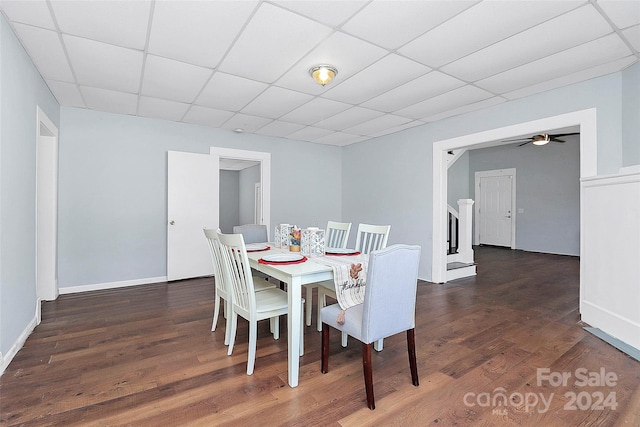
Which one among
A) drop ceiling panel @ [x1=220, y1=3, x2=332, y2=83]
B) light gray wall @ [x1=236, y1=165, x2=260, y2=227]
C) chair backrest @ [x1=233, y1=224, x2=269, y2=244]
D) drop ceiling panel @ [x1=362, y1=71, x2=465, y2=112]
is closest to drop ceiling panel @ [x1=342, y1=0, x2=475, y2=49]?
drop ceiling panel @ [x1=220, y1=3, x2=332, y2=83]

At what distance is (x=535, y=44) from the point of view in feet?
8.00

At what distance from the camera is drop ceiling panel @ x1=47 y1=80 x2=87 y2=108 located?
127 inches

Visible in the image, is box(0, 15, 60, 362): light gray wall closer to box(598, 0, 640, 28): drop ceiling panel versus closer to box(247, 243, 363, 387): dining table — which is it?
box(247, 243, 363, 387): dining table

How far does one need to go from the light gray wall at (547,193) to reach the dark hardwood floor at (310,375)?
15.2 feet

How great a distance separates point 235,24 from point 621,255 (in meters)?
3.53

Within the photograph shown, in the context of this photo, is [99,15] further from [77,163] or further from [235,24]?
[77,163]

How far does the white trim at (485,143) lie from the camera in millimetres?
3055

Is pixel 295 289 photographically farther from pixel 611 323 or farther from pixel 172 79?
pixel 611 323

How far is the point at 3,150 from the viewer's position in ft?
6.82

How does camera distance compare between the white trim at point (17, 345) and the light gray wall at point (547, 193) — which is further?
the light gray wall at point (547, 193)

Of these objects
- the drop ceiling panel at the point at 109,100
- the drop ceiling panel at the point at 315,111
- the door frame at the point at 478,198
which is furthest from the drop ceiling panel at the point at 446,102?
the door frame at the point at 478,198

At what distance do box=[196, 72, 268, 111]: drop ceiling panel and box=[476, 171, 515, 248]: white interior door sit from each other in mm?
7089

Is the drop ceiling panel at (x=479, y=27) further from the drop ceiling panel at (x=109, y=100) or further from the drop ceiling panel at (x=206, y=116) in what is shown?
the drop ceiling panel at (x=109, y=100)

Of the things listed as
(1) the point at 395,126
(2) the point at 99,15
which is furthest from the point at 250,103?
(1) the point at 395,126
